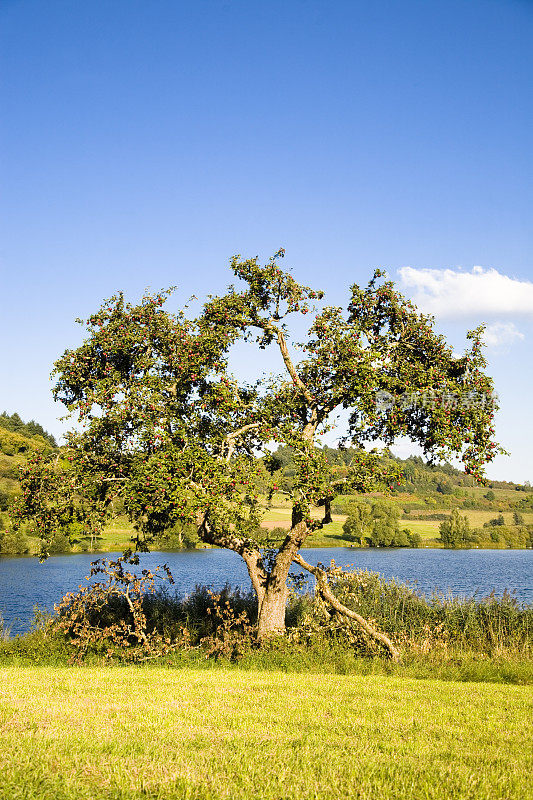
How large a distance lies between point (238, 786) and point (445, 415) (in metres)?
9.72

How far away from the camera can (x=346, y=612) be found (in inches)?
555

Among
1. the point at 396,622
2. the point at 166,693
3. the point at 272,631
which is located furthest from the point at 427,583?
the point at 166,693

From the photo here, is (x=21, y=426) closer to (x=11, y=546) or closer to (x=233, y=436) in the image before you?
(x=11, y=546)

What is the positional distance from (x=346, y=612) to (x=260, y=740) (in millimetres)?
7782

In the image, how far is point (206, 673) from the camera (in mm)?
11078

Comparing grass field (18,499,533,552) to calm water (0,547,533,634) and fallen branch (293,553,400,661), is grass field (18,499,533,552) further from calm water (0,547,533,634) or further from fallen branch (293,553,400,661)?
fallen branch (293,553,400,661)

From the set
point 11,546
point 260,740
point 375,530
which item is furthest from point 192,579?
point 375,530

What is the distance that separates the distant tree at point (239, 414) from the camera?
13.0 metres

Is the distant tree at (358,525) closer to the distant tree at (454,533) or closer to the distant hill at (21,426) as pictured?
the distant tree at (454,533)

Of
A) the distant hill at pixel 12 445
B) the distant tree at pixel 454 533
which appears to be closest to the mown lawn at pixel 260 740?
the distant hill at pixel 12 445

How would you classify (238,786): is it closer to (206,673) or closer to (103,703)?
(103,703)

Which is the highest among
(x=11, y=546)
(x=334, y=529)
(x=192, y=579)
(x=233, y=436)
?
(x=233, y=436)

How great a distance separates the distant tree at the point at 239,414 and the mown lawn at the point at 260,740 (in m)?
4.09

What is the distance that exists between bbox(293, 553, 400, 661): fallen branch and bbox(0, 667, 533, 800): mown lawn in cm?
279
